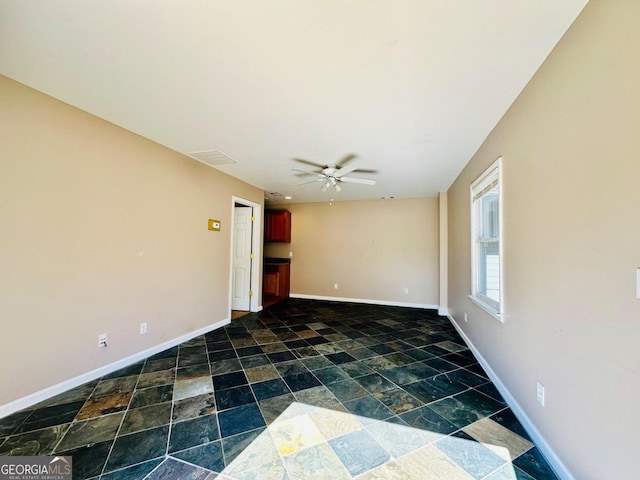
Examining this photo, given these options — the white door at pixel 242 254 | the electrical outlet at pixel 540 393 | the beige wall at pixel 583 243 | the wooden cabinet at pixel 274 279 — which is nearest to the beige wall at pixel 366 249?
the wooden cabinet at pixel 274 279

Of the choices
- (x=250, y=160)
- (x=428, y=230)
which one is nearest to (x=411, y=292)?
(x=428, y=230)

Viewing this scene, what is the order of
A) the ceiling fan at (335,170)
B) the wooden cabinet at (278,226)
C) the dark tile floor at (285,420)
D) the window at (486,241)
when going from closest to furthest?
the dark tile floor at (285,420), the window at (486,241), the ceiling fan at (335,170), the wooden cabinet at (278,226)

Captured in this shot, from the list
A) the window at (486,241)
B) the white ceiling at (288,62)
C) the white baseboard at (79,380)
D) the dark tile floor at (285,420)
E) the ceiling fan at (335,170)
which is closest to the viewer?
the white ceiling at (288,62)

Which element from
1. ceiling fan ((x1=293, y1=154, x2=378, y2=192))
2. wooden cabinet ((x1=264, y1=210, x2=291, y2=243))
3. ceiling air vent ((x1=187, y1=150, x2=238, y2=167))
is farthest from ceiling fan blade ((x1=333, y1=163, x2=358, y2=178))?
wooden cabinet ((x1=264, y1=210, x2=291, y2=243))

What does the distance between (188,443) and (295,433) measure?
2.21 feet

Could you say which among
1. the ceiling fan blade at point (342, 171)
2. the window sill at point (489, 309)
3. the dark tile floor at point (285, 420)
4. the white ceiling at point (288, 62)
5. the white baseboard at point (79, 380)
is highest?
the white ceiling at point (288, 62)

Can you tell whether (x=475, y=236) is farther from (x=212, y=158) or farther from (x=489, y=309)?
(x=212, y=158)

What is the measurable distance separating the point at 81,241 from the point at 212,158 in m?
1.67

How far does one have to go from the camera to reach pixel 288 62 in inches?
62.8

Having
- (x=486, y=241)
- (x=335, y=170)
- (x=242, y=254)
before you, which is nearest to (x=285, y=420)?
(x=486, y=241)

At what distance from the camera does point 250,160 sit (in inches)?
131

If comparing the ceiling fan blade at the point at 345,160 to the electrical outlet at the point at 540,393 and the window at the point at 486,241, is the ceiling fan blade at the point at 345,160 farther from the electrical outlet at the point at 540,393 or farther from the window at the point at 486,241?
the electrical outlet at the point at 540,393

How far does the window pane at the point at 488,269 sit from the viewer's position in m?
2.54

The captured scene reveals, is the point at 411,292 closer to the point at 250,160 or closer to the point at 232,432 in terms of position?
the point at 250,160
